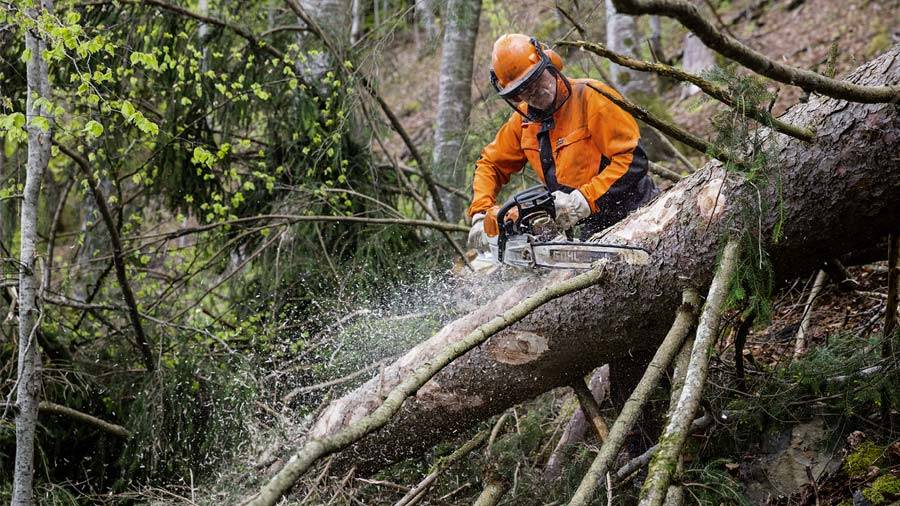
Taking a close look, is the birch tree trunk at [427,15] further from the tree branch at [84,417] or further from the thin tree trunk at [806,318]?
the tree branch at [84,417]

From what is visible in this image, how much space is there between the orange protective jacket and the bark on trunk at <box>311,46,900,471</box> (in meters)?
0.60

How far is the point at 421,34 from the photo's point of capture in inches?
834

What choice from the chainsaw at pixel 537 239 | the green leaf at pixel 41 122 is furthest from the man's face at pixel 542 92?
the green leaf at pixel 41 122

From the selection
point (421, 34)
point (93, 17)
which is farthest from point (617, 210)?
point (421, 34)

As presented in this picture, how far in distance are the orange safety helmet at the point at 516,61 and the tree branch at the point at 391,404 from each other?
1.20 meters

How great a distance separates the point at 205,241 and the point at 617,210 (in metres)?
3.28

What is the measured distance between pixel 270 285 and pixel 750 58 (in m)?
3.94

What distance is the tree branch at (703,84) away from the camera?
242 cm

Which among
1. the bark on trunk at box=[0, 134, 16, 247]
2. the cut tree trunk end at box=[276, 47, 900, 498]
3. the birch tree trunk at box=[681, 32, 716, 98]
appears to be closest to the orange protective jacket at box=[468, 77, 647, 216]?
the cut tree trunk end at box=[276, 47, 900, 498]

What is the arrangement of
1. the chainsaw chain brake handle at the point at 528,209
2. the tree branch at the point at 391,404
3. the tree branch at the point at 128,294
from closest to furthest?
the tree branch at the point at 391,404 → the chainsaw chain brake handle at the point at 528,209 → the tree branch at the point at 128,294

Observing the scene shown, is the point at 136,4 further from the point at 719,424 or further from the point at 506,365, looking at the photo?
the point at 719,424

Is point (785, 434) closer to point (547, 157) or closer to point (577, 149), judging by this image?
point (577, 149)

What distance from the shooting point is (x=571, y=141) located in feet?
13.0

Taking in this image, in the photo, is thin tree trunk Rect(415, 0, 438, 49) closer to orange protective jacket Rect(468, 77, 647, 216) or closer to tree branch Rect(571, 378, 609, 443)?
orange protective jacket Rect(468, 77, 647, 216)
